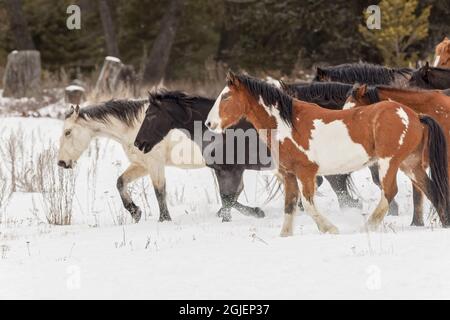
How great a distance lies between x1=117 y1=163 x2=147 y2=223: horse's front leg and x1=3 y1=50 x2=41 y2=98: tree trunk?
11.9 m

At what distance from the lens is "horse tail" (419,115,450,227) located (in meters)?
7.95

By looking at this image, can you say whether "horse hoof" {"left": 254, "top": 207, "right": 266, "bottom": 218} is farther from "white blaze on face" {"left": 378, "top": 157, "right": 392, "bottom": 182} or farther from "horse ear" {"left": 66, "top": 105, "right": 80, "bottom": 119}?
"white blaze on face" {"left": 378, "top": 157, "right": 392, "bottom": 182}

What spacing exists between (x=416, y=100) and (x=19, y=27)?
1970cm

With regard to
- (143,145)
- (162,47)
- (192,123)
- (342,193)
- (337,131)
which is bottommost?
(342,193)

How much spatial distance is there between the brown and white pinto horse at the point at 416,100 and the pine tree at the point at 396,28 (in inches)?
521

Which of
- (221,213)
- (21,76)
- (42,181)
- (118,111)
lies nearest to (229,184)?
(221,213)

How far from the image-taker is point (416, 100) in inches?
341

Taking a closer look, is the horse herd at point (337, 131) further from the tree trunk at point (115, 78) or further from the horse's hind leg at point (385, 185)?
the tree trunk at point (115, 78)

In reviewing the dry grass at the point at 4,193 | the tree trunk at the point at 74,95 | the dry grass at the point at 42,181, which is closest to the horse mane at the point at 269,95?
the dry grass at the point at 42,181

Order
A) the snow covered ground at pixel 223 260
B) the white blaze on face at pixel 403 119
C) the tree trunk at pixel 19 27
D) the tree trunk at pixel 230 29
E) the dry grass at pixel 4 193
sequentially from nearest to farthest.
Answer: the snow covered ground at pixel 223 260
the white blaze on face at pixel 403 119
the dry grass at pixel 4 193
the tree trunk at pixel 19 27
the tree trunk at pixel 230 29

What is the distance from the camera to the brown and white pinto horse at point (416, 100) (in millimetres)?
8594

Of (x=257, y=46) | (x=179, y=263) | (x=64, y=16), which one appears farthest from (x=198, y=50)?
(x=179, y=263)

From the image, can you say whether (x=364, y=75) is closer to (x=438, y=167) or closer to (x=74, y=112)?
(x=438, y=167)
